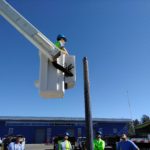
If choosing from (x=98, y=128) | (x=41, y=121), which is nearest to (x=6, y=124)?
(x=41, y=121)

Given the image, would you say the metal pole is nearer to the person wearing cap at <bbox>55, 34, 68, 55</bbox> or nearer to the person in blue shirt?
the person wearing cap at <bbox>55, 34, 68, 55</bbox>

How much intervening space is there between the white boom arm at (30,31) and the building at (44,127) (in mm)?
45891

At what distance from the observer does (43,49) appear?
10.2ft

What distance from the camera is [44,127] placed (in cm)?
5034

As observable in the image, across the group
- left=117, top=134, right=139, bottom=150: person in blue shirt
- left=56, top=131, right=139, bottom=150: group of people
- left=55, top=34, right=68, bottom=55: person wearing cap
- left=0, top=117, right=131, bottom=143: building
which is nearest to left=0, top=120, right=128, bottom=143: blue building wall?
left=0, top=117, right=131, bottom=143: building

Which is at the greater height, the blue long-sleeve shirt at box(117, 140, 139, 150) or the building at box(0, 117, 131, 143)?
the building at box(0, 117, 131, 143)

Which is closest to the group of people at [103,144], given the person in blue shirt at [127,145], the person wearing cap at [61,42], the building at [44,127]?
the person in blue shirt at [127,145]

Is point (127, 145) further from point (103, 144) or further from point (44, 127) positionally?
point (44, 127)

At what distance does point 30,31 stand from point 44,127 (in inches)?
1908

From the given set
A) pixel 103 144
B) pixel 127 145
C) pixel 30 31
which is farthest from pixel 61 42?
pixel 103 144

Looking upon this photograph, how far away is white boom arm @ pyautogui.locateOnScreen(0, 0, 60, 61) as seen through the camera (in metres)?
3.07

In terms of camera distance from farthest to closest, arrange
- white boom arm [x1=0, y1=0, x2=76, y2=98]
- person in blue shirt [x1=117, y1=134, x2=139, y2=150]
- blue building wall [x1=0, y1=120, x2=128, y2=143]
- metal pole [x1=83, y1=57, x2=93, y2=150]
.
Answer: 1. blue building wall [x1=0, y1=120, x2=128, y2=143]
2. person in blue shirt [x1=117, y1=134, x2=139, y2=150]
3. white boom arm [x1=0, y1=0, x2=76, y2=98]
4. metal pole [x1=83, y1=57, x2=93, y2=150]

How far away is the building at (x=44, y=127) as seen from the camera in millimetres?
48594

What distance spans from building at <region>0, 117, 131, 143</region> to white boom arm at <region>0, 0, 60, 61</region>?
45.9 meters
